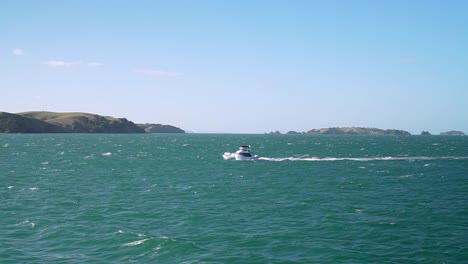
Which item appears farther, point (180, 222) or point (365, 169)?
point (365, 169)

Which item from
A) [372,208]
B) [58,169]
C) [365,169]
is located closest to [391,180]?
[365,169]

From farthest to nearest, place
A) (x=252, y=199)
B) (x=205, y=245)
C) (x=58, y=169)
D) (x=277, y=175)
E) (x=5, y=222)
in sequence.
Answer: (x=58, y=169), (x=277, y=175), (x=252, y=199), (x=5, y=222), (x=205, y=245)

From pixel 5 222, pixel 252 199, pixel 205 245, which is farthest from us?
pixel 252 199

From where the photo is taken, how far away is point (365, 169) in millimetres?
81938

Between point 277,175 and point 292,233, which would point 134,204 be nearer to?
point 292,233

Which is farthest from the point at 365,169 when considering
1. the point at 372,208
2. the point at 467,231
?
the point at 467,231

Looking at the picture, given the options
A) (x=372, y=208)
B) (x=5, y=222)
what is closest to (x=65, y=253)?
(x=5, y=222)

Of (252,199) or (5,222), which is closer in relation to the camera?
Result: (5,222)

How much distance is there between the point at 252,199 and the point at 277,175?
24.3 metres

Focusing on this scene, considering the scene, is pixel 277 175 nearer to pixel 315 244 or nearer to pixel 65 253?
pixel 315 244

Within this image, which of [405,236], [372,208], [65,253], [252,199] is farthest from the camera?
[252,199]

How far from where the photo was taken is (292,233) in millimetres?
33250

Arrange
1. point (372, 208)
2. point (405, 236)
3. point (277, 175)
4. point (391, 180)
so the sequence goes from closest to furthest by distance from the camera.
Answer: point (405, 236) → point (372, 208) → point (391, 180) → point (277, 175)

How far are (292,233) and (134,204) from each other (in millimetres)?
18408
